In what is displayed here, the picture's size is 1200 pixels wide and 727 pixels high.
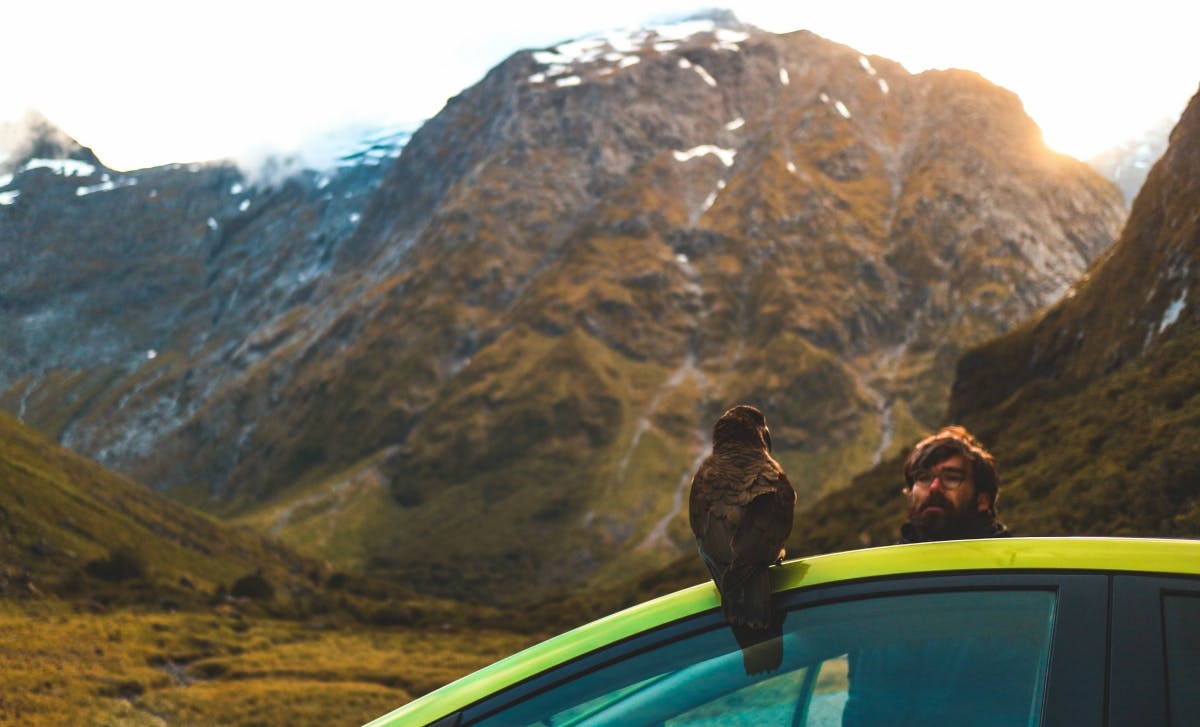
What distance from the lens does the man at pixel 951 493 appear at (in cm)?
580

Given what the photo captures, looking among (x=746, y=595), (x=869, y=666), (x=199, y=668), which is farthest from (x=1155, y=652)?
(x=199, y=668)

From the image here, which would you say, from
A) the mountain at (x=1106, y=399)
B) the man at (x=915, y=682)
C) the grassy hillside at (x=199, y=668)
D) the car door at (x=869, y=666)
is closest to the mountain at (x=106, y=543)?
the grassy hillside at (x=199, y=668)

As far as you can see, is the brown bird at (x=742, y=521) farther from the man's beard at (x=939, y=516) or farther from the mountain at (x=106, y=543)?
the mountain at (x=106, y=543)

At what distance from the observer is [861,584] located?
109 inches

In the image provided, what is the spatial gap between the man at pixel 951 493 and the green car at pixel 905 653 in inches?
123

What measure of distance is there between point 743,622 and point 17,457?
116470mm

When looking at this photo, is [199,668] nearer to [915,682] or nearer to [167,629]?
[167,629]

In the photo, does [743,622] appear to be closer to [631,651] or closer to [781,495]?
[631,651]

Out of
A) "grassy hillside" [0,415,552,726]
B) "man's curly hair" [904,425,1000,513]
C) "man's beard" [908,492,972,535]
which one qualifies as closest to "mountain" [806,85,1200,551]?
"man's curly hair" [904,425,1000,513]

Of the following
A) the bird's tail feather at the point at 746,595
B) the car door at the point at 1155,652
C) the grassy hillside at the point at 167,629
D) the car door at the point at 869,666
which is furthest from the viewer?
the grassy hillside at the point at 167,629

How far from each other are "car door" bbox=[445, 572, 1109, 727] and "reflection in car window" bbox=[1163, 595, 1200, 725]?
144mm

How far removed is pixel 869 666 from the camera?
276 centimetres

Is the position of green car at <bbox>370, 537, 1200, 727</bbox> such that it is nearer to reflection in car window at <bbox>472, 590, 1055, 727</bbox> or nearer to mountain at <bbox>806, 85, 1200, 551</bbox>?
reflection in car window at <bbox>472, 590, 1055, 727</bbox>

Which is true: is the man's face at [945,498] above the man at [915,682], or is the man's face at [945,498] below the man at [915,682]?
below
